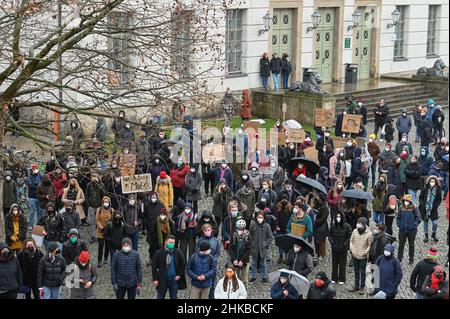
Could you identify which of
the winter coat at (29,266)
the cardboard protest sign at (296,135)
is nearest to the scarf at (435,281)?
the winter coat at (29,266)

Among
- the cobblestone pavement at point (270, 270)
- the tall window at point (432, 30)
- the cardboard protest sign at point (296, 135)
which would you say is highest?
the tall window at point (432, 30)

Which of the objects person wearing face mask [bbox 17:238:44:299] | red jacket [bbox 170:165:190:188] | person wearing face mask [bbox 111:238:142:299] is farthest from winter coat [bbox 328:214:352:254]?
person wearing face mask [bbox 17:238:44:299]

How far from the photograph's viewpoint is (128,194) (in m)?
18.7

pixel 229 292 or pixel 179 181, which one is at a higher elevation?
pixel 179 181

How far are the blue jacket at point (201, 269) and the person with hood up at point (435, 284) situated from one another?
136 inches

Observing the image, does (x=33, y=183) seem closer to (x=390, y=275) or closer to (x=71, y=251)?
(x=71, y=251)

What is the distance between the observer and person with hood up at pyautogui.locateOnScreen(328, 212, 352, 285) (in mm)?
16312

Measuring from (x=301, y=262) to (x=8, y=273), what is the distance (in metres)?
4.88

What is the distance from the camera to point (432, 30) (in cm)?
4306

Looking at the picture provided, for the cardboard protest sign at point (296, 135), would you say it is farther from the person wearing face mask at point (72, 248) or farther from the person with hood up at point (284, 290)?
the person with hood up at point (284, 290)

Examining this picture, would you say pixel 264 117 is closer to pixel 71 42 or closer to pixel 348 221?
pixel 348 221

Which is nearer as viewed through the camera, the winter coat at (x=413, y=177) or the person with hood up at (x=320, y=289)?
the person with hood up at (x=320, y=289)

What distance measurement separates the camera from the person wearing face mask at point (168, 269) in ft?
49.0

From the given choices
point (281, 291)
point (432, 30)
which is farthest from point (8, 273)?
point (432, 30)
